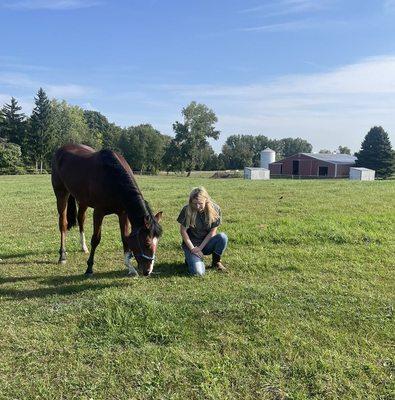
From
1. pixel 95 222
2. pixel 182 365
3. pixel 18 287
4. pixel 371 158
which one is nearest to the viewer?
pixel 182 365

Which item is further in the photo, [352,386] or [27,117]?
[27,117]

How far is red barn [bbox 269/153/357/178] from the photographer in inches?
2468

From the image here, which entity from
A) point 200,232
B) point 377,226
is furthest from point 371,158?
point 200,232

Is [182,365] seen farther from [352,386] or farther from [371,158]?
[371,158]

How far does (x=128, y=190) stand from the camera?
19.1 feet

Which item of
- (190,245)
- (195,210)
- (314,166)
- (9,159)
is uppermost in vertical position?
(314,166)

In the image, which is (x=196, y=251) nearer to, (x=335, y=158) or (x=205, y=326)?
(x=205, y=326)

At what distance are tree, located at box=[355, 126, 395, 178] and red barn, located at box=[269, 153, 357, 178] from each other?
4.38 m

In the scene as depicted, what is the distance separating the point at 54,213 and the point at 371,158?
53039mm

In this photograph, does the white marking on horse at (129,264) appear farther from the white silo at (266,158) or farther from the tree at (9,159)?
the white silo at (266,158)

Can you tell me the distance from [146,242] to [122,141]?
230 ft

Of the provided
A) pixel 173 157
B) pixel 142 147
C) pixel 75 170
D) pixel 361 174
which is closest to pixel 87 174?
pixel 75 170

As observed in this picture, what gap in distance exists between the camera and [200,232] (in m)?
6.54

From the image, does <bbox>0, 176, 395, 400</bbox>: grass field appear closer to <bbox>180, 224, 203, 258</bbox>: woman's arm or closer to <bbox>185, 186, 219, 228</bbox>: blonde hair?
<bbox>180, 224, 203, 258</bbox>: woman's arm
